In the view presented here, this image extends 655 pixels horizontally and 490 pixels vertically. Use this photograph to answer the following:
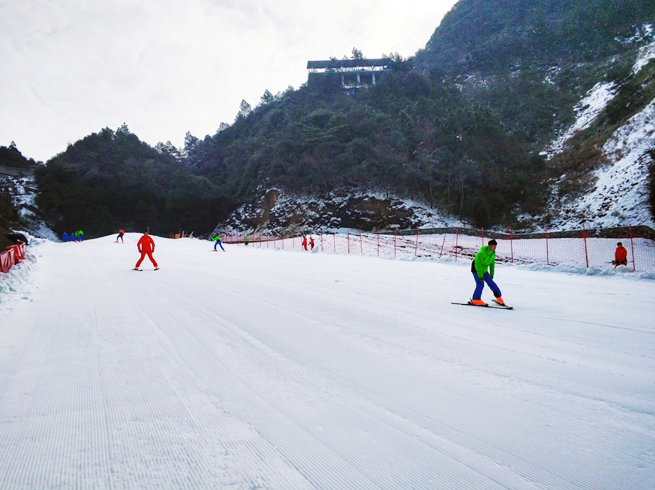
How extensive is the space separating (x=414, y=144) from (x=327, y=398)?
5750cm

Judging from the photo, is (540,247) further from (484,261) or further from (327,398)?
(327,398)

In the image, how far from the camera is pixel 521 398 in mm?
4004

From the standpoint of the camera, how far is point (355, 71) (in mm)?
90375

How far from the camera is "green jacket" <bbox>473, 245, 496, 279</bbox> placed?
8961mm

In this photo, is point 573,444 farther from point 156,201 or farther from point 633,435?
point 156,201

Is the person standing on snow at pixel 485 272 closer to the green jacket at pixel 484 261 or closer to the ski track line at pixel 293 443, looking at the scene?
the green jacket at pixel 484 261

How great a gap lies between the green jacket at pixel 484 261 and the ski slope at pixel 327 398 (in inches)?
36.7

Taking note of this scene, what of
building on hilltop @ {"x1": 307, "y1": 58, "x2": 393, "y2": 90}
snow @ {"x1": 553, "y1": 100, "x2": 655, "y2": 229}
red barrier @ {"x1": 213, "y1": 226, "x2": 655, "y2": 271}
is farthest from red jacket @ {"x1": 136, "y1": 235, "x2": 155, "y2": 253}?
building on hilltop @ {"x1": 307, "y1": 58, "x2": 393, "y2": 90}

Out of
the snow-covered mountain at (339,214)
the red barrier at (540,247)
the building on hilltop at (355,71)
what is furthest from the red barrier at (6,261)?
the building on hilltop at (355,71)

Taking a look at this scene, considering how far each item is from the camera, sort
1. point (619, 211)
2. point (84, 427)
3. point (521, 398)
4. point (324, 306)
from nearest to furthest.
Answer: point (84, 427), point (521, 398), point (324, 306), point (619, 211)

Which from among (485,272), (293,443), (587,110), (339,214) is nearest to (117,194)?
(339,214)

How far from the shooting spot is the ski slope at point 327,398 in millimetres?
2805

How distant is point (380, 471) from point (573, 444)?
153cm

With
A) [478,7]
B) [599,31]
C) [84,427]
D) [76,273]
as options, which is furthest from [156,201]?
[478,7]
